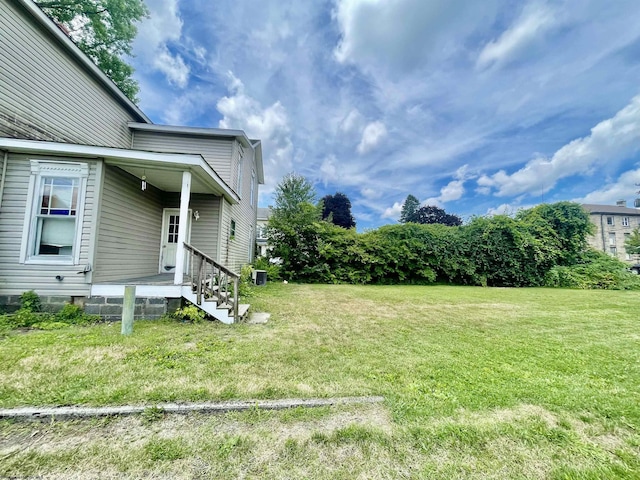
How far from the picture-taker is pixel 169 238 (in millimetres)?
8273

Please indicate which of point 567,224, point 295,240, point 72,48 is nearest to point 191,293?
point 72,48

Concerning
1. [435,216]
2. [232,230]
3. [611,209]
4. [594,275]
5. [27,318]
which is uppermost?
[611,209]

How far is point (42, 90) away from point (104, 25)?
8.38 meters

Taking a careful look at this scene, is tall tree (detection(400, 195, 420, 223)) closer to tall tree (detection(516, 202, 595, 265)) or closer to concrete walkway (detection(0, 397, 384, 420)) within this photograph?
tall tree (detection(516, 202, 595, 265))

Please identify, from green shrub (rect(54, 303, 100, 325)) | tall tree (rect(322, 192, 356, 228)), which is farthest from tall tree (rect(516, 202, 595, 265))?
tall tree (rect(322, 192, 356, 228))

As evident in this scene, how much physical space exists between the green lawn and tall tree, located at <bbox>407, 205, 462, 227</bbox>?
35805 mm

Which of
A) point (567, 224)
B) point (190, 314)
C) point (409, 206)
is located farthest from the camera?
point (409, 206)

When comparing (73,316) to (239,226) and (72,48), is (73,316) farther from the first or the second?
(72,48)

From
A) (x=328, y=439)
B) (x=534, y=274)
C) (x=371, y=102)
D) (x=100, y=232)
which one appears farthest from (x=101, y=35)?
(x=534, y=274)

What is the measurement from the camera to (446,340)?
441cm

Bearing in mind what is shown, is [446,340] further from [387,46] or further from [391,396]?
[387,46]

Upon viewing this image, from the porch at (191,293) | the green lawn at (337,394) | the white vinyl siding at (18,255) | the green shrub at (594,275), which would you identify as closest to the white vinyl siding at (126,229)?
the white vinyl siding at (18,255)

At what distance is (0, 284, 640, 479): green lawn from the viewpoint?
1.69 m

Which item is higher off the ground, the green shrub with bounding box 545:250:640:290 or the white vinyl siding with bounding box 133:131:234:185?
the white vinyl siding with bounding box 133:131:234:185
